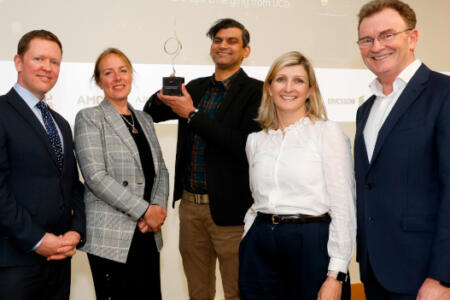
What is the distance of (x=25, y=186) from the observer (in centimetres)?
164

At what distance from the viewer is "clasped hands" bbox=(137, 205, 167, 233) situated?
192 centimetres

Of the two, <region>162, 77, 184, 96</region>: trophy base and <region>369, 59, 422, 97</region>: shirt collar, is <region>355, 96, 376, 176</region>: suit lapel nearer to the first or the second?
<region>369, 59, 422, 97</region>: shirt collar

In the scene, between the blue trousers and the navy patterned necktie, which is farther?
the navy patterned necktie

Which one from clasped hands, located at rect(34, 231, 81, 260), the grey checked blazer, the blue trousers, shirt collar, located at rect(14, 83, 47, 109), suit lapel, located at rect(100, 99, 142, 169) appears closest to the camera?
the blue trousers

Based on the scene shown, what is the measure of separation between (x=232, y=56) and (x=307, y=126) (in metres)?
0.86

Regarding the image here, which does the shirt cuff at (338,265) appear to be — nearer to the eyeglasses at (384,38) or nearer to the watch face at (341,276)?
the watch face at (341,276)

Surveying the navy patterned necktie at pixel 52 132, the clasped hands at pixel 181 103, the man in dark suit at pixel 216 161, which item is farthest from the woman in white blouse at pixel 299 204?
the navy patterned necktie at pixel 52 132

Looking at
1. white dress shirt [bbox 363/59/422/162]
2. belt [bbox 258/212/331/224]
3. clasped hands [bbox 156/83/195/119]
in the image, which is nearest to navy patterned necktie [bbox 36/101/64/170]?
clasped hands [bbox 156/83/195/119]

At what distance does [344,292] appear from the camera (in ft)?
5.10

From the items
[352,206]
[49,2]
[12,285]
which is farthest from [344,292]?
[49,2]

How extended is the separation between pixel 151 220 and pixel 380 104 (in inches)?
46.5

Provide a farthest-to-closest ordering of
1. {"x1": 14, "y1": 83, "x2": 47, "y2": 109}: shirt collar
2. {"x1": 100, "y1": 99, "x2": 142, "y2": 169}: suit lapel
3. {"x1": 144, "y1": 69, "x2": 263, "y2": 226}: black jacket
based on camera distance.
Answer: {"x1": 144, "y1": 69, "x2": 263, "y2": 226}: black jacket < {"x1": 100, "y1": 99, "x2": 142, "y2": 169}: suit lapel < {"x1": 14, "y1": 83, "x2": 47, "y2": 109}: shirt collar

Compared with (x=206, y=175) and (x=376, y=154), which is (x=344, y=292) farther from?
(x=206, y=175)

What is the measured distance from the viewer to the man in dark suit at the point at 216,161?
2.15 metres
